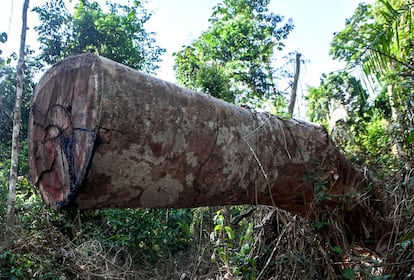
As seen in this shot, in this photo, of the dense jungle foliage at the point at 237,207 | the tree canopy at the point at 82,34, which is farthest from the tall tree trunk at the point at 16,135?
the tree canopy at the point at 82,34

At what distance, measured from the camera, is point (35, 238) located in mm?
3320

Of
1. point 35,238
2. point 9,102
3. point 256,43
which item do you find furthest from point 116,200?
point 256,43

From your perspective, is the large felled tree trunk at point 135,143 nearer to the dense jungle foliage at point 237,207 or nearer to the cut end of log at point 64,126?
the cut end of log at point 64,126

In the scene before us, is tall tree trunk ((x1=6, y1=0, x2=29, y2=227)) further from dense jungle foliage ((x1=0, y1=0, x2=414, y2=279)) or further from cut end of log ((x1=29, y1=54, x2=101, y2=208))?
cut end of log ((x1=29, y1=54, x2=101, y2=208))

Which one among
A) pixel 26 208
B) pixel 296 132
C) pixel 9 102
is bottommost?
pixel 26 208

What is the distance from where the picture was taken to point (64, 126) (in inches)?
39.5

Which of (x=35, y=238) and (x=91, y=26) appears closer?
(x=35, y=238)

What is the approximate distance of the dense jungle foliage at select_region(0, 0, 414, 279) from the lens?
2064mm

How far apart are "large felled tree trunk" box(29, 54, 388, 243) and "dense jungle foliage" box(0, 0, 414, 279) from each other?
29.0 inches

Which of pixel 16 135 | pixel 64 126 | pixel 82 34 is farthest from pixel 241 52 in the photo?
pixel 64 126

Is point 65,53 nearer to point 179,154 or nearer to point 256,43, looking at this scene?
point 256,43

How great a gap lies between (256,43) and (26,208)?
25.6 feet

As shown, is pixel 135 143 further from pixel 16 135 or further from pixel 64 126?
pixel 16 135

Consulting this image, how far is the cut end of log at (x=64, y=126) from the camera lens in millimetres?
913
